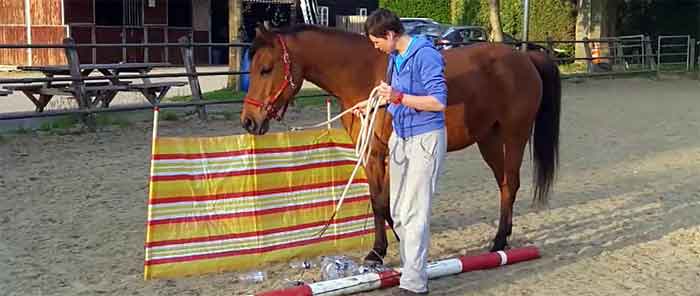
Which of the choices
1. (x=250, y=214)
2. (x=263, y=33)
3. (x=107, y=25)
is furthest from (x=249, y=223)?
(x=107, y=25)

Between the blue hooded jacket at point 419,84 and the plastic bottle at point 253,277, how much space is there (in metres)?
1.29

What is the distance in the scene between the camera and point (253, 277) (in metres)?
4.68

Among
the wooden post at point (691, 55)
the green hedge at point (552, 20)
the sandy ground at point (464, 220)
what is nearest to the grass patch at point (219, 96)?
the sandy ground at point (464, 220)

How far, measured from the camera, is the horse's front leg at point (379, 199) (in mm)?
4711

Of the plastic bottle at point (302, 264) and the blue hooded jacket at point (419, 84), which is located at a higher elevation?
the blue hooded jacket at point (419, 84)

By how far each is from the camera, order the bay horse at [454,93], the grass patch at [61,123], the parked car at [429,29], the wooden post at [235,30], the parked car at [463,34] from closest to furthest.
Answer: the bay horse at [454,93] → the grass patch at [61,123] → the wooden post at [235,30] → the parked car at [463,34] → the parked car at [429,29]

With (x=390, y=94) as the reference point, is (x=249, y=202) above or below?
below

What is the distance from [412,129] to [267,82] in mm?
1002

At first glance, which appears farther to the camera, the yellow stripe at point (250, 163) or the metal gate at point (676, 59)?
the metal gate at point (676, 59)

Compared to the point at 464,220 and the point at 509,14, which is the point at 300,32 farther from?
the point at 509,14

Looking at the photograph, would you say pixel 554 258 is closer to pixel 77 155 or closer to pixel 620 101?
pixel 77 155

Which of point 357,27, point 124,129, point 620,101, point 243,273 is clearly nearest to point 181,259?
point 243,273

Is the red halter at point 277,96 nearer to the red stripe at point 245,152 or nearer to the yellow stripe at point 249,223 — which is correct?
the red stripe at point 245,152

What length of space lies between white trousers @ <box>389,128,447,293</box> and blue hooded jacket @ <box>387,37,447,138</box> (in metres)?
0.05
